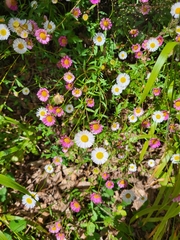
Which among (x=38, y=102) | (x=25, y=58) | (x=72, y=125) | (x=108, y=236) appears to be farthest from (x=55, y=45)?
(x=108, y=236)

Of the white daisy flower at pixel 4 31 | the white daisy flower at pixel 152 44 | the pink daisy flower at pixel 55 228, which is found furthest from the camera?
the white daisy flower at pixel 152 44

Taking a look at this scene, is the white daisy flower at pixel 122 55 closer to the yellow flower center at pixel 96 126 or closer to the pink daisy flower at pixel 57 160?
the yellow flower center at pixel 96 126

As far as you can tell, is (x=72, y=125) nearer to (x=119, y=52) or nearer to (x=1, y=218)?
(x=119, y=52)

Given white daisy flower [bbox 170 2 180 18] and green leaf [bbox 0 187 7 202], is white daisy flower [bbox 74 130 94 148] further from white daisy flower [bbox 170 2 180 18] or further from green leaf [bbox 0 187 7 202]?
white daisy flower [bbox 170 2 180 18]

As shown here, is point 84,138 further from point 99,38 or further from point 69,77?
point 99,38

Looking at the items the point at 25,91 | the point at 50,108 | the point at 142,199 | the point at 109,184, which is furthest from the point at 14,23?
the point at 142,199

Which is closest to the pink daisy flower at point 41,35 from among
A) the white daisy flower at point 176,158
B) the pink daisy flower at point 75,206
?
the pink daisy flower at point 75,206

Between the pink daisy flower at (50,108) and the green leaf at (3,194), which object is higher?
the pink daisy flower at (50,108)

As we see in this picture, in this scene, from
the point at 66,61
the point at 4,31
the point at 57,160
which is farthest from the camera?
the point at 57,160
